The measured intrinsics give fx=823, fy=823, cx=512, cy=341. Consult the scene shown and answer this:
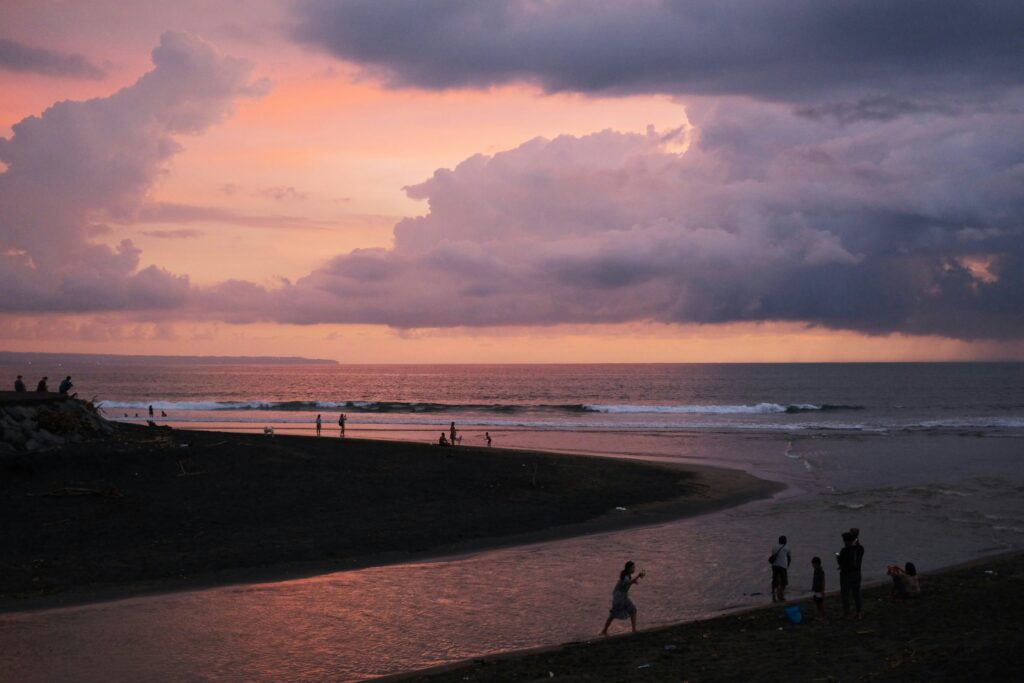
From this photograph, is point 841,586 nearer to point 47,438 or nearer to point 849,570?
point 849,570

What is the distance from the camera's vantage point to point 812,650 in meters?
14.6

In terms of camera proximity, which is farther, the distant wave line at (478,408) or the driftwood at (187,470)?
the distant wave line at (478,408)

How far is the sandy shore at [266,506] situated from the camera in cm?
2070

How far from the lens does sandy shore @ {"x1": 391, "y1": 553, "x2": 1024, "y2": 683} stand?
42.5 feet

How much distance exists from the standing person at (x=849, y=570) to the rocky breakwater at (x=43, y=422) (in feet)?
84.4

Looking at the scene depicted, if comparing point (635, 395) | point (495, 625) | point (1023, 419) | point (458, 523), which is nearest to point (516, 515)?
point (458, 523)

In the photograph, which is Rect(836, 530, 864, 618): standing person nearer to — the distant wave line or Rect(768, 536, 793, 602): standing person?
Rect(768, 536, 793, 602): standing person

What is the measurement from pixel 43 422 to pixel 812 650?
1095 inches

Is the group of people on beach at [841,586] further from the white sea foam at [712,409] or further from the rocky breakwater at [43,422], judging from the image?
the white sea foam at [712,409]

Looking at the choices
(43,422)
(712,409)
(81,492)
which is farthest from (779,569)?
(712,409)

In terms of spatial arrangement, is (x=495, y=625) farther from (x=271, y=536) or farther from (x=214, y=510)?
(x=214, y=510)

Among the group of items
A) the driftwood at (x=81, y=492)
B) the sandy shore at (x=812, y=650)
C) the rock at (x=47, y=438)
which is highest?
the rock at (x=47, y=438)

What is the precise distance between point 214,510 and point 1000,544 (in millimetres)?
24052

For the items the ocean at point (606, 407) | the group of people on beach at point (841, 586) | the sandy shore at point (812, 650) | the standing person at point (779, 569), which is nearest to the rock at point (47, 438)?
the sandy shore at point (812, 650)
